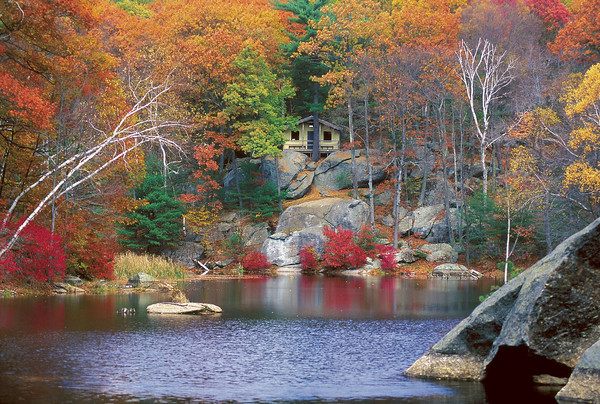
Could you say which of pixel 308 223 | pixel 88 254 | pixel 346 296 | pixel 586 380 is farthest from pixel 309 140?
pixel 586 380

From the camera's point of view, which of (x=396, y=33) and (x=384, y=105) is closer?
(x=384, y=105)

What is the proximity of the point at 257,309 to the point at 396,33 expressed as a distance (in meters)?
29.7

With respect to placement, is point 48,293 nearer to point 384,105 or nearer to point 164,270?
point 164,270

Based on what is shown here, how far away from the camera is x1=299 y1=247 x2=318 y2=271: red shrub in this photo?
121ft

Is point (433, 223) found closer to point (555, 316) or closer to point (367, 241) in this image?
point (367, 241)

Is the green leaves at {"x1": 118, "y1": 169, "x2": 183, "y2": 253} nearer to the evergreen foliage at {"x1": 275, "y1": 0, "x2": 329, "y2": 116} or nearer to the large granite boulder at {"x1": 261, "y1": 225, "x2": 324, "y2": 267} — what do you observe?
the large granite boulder at {"x1": 261, "y1": 225, "x2": 324, "y2": 267}

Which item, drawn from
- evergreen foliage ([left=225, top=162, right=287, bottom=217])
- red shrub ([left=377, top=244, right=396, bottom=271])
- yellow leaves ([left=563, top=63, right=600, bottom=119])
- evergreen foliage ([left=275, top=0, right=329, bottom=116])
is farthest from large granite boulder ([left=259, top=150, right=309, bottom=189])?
yellow leaves ([left=563, top=63, right=600, bottom=119])

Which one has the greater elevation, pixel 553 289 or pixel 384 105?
pixel 384 105

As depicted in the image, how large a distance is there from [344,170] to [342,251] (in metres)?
10.6

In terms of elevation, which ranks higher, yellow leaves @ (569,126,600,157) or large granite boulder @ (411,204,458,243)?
yellow leaves @ (569,126,600,157)

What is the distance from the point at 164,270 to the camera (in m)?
30.7

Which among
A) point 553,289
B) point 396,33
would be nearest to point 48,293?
point 553,289

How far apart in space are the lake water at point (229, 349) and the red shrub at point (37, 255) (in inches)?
52.0

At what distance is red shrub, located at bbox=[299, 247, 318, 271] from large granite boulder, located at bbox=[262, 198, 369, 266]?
2.99 feet
